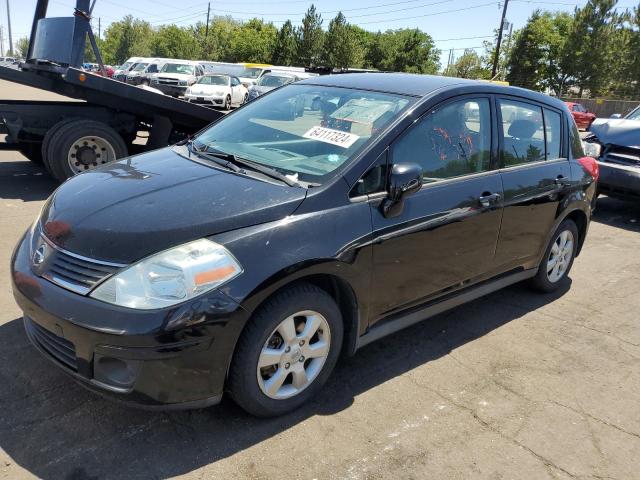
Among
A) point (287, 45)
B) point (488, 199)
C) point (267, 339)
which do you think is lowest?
point (267, 339)

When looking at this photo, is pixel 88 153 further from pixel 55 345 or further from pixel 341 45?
pixel 341 45

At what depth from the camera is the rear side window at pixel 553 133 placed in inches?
174

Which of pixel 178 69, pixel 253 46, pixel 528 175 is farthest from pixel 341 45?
pixel 528 175

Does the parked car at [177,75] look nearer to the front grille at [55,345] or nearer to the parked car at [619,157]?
the parked car at [619,157]

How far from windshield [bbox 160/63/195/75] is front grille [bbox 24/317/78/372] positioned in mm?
28632

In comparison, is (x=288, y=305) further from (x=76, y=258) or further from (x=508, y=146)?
(x=508, y=146)

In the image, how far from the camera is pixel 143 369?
2.33 m

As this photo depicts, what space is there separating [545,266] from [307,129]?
2.51 metres

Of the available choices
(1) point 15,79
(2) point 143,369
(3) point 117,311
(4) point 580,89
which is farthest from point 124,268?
(4) point 580,89

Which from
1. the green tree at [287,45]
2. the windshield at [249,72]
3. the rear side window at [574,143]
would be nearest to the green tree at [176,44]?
the green tree at [287,45]

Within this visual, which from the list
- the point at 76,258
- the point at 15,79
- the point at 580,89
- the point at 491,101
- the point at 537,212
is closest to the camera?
the point at 76,258

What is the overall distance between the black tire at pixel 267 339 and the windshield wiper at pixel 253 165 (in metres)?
0.60

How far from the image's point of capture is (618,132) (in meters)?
8.21

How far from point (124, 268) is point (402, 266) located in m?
1.55
